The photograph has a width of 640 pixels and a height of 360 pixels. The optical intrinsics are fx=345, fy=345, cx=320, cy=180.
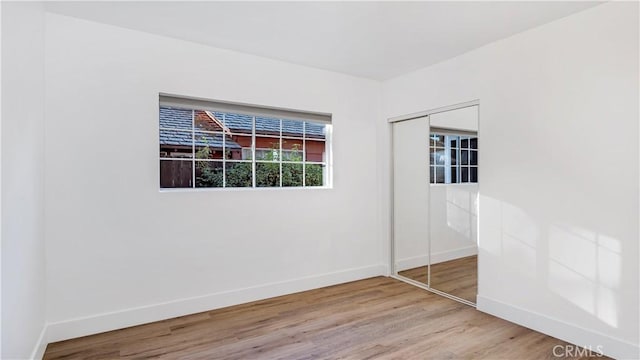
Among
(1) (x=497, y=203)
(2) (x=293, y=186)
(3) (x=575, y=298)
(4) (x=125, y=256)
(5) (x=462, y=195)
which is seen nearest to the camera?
(3) (x=575, y=298)

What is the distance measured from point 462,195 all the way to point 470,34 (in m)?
1.57

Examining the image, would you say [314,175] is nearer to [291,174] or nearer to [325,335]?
[291,174]

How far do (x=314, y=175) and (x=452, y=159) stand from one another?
1.56m

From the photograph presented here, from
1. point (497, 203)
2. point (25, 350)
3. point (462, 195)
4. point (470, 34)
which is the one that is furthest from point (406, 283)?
point (25, 350)

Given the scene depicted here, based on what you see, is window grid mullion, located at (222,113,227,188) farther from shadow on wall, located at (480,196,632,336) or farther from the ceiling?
shadow on wall, located at (480,196,632,336)

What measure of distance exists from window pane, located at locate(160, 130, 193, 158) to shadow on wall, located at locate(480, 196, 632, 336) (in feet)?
9.54

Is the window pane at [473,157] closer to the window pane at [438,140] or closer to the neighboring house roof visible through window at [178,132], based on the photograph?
the window pane at [438,140]

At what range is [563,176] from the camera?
106 inches

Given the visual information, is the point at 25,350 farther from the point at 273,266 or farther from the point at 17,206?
the point at 273,266

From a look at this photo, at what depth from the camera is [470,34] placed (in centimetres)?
303

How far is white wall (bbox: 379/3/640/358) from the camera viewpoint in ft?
7.87

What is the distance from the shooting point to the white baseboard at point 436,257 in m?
3.57

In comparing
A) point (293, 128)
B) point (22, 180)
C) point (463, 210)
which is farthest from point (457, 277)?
point (22, 180)

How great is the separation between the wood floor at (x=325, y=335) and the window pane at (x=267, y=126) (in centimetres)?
180
